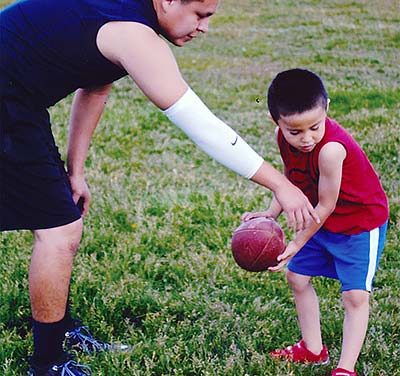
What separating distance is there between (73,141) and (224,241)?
160 centimetres

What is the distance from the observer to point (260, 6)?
59.5 feet

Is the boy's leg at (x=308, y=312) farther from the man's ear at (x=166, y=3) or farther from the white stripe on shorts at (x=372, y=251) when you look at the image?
the man's ear at (x=166, y=3)

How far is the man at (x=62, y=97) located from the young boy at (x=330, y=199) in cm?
32

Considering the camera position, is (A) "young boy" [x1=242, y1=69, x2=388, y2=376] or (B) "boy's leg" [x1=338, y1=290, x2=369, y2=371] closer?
(A) "young boy" [x1=242, y1=69, x2=388, y2=376]

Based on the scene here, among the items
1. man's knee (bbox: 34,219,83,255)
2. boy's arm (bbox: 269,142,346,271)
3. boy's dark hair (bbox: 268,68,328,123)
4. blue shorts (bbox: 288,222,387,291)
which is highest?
boy's dark hair (bbox: 268,68,328,123)

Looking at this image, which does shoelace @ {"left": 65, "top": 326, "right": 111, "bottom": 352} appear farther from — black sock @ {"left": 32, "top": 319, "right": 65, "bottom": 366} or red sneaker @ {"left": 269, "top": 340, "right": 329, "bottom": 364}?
red sneaker @ {"left": 269, "top": 340, "right": 329, "bottom": 364}

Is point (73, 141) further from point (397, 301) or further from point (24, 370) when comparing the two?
point (397, 301)

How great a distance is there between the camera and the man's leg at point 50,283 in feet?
11.0

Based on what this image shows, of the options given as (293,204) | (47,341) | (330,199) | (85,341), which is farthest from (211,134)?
(85,341)

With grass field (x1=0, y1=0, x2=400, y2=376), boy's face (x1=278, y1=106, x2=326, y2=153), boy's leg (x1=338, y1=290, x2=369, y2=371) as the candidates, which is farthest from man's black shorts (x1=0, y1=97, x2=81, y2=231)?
boy's leg (x1=338, y1=290, x2=369, y2=371)

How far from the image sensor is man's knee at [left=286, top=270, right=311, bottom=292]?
142 inches

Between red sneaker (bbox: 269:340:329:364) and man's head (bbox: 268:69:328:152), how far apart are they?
1.07 meters

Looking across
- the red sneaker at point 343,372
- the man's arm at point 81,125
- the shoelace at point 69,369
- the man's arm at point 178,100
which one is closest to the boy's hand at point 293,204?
the man's arm at point 178,100

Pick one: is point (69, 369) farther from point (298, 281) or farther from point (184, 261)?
point (184, 261)
